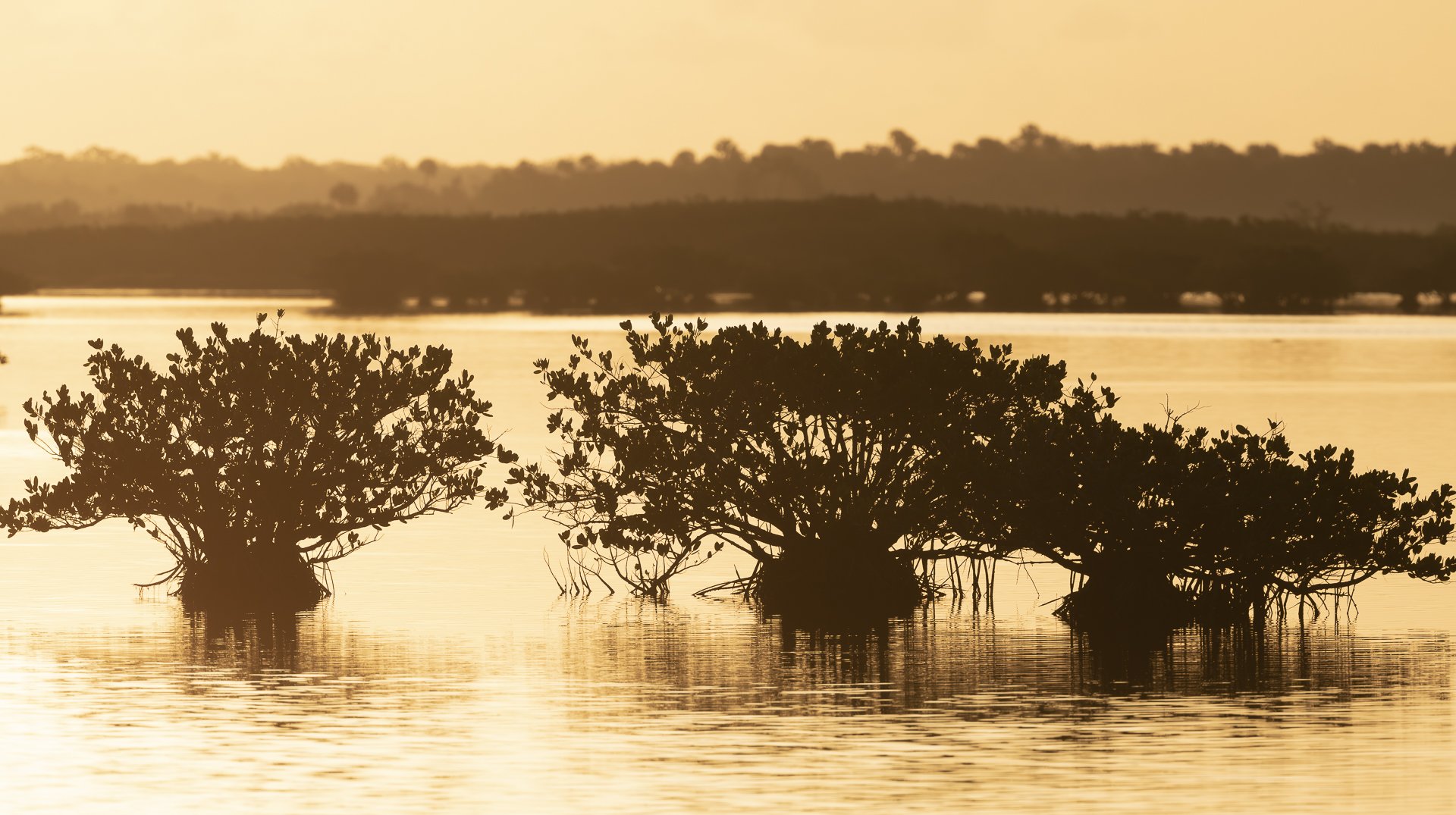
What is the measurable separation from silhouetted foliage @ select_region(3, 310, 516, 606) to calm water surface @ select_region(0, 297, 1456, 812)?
0.96 metres

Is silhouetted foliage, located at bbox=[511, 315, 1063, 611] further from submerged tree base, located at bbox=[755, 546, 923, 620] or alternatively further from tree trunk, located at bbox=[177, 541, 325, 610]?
tree trunk, located at bbox=[177, 541, 325, 610]

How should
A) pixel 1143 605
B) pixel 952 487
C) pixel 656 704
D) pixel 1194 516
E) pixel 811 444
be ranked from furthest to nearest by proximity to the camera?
1. pixel 811 444
2. pixel 952 487
3. pixel 1143 605
4. pixel 1194 516
5. pixel 656 704

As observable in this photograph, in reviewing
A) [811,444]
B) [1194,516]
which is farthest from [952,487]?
[1194,516]

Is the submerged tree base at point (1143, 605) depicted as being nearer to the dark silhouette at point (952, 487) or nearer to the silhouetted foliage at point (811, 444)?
the dark silhouette at point (952, 487)

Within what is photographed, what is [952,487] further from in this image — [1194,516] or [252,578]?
[252,578]

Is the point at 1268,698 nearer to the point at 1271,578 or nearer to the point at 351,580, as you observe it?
the point at 1271,578

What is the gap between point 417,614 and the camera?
26.9 metres

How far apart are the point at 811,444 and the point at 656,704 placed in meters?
6.97

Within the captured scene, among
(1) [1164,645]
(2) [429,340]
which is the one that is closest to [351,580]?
(1) [1164,645]

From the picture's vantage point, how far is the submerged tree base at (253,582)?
26.9m

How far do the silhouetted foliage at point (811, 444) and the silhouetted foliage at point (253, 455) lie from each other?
172 centimetres

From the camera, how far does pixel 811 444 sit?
87.8ft

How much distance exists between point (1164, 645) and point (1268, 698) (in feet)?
10.9

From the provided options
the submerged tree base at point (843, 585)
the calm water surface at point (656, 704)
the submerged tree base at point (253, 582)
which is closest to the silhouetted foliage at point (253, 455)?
the submerged tree base at point (253, 582)
